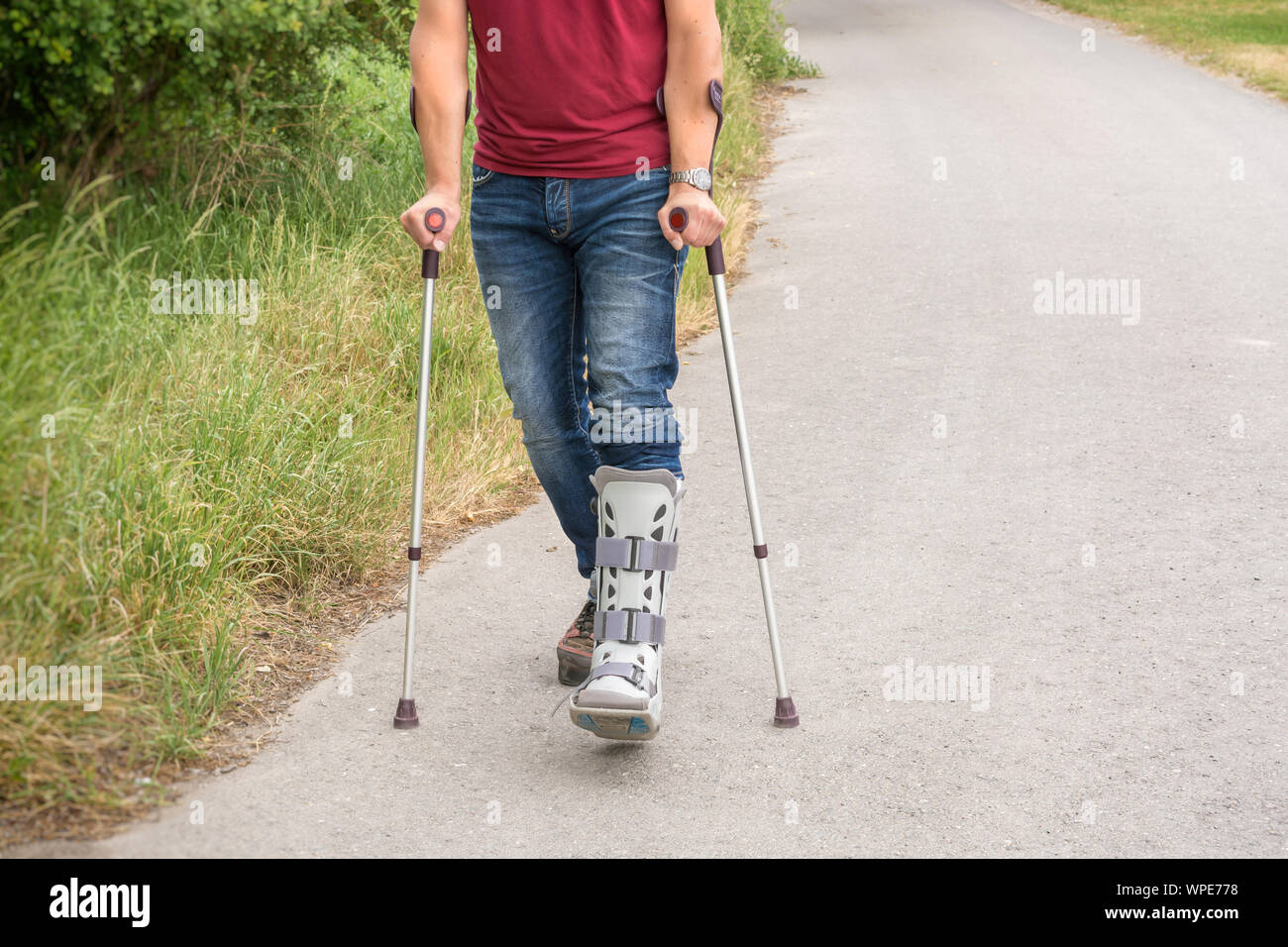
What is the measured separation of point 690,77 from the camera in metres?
3.50

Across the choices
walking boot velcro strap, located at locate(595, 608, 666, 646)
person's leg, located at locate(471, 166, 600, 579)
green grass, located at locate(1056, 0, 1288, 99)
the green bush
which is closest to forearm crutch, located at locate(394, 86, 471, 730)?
person's leg, located at locate(471, 166, 600, 579)

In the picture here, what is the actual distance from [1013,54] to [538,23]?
17.6 metres

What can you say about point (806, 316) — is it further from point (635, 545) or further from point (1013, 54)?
point (1013, 54)

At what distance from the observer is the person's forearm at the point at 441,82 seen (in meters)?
3.76

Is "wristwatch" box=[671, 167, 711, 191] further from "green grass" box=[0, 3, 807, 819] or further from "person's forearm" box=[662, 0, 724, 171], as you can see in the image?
"green grass" box=[0, 3, 807, 819]

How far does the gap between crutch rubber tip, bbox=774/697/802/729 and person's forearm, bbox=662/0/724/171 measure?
1.44m

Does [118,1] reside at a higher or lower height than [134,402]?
higher

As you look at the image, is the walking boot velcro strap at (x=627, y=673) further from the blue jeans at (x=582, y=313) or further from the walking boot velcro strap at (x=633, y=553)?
the blue jeans at (x=582, y=313)

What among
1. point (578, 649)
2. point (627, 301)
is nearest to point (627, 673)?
point (578, 649)

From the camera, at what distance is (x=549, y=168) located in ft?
11.8

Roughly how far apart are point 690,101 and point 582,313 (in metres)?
0.64

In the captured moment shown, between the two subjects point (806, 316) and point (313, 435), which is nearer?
point (313, 435)

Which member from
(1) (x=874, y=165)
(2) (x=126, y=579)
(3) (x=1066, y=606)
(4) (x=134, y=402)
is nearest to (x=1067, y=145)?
(1) (x=874, y=165)

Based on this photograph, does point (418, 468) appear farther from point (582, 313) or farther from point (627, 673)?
point (627, 673)
